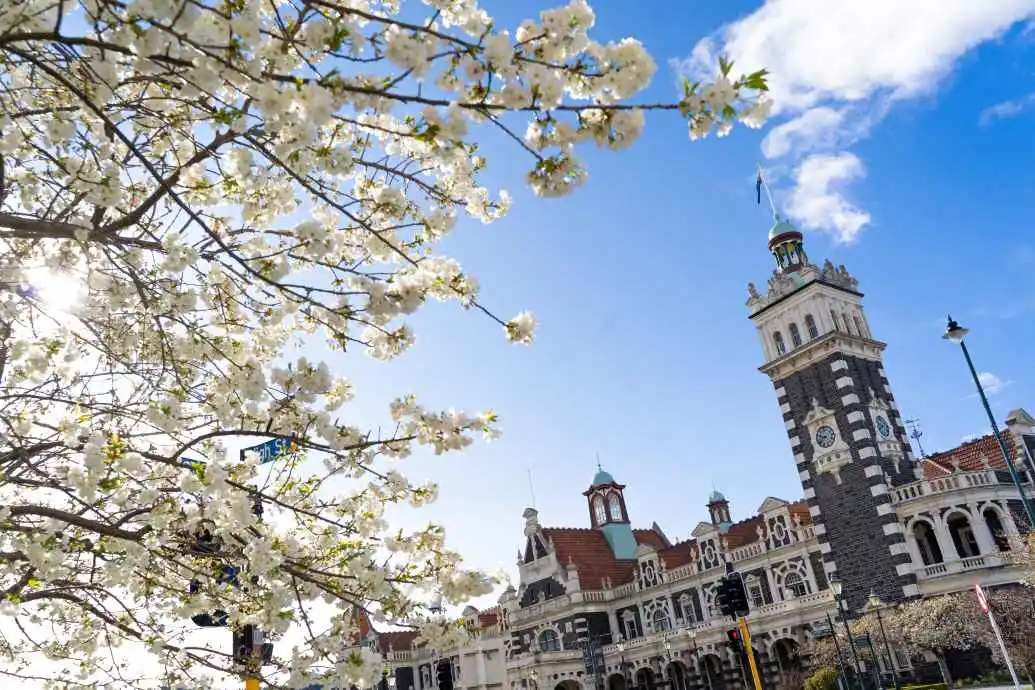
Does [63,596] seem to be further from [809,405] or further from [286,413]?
[809,405]

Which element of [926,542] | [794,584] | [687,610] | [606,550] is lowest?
[687,610]

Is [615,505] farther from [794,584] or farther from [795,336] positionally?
[795,336]

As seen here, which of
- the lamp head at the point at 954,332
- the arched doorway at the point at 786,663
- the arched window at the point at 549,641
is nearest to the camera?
the lamp head at the point at 954,332

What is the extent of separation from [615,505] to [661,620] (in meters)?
11.5

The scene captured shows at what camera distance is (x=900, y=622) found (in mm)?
27234

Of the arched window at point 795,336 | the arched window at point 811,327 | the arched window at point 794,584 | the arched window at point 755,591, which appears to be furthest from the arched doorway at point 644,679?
the arched window at point 811,327

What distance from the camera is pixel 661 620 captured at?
1602 inches

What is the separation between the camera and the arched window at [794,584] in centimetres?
3406

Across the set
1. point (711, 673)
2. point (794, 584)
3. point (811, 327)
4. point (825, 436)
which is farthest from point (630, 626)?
point (811, 327)

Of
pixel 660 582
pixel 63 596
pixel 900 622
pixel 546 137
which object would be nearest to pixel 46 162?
pixel 63 596

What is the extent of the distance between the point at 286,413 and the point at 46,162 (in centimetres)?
292

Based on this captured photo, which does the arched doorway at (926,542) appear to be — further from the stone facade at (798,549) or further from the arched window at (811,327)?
→ the arched window at (811,327)

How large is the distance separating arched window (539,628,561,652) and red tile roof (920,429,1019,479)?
21746 mm

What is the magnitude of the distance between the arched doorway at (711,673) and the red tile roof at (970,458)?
13.5m
